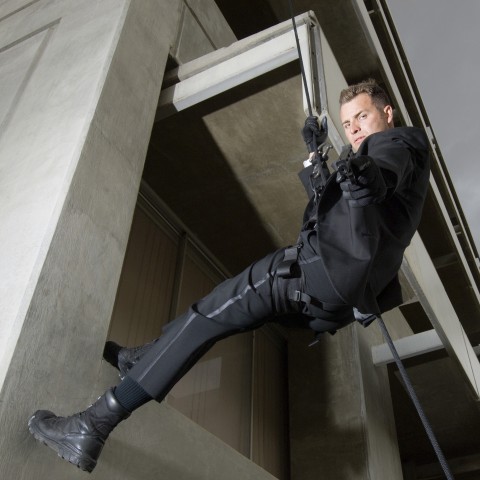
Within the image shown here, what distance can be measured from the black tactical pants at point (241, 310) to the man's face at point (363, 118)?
683mm

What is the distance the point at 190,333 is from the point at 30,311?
2.67 ft

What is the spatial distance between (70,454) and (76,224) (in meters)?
1.32

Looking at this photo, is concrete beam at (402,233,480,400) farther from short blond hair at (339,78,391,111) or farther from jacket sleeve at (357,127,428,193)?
jacket sleeve at (357,127,428,193)

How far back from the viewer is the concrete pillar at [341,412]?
5.98 m

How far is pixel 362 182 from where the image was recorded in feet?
6.68

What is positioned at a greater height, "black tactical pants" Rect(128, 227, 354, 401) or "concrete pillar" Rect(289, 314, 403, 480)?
"black tactical pants" Rect(128, 227, 354, 401)

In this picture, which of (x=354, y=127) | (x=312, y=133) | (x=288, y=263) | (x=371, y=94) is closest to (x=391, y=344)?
(x=288, y=263)

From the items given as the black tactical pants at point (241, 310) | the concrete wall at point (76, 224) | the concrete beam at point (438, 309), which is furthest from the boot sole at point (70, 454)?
the concrete beam at point (438, 309)

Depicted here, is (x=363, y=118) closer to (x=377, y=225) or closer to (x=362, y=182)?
(x=377, y=225)

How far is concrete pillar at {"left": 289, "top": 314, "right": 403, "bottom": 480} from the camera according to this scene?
19.6 feet

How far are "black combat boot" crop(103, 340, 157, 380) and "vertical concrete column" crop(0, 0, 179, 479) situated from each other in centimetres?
13

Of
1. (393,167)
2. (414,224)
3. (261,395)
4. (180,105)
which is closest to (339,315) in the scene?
(414,224)

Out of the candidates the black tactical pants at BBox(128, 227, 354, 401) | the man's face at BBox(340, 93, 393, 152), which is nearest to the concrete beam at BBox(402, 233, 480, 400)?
the man's face at BBox(340, 93, 393, 152)

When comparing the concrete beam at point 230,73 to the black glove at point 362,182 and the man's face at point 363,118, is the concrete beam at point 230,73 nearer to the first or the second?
the man's face at point 363,118
